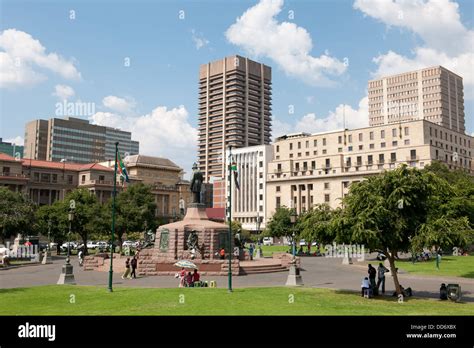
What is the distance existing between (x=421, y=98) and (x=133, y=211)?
489 feet

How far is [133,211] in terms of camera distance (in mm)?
69625

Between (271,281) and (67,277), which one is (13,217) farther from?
(271,281)

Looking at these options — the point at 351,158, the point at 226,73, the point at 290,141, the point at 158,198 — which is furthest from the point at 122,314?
the point at 226,73

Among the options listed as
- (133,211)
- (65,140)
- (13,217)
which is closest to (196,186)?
(13,217)

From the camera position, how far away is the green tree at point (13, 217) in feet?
169

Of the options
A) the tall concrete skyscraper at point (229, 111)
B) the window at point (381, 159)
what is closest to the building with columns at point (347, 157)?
the window at point (381, 159)

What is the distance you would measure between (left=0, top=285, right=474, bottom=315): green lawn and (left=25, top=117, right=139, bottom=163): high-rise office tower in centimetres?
15223

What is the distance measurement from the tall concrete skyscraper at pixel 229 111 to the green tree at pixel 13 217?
426 ft

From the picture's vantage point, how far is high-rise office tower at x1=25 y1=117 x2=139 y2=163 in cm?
16762

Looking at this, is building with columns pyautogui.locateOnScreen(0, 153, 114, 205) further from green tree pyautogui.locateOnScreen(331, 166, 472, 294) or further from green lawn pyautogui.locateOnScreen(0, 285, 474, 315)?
green tree pyautogui.locateOnScreen(331, 166, 472, 294)

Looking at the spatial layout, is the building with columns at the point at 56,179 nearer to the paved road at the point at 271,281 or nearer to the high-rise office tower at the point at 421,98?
the paved road at the point at 271,281

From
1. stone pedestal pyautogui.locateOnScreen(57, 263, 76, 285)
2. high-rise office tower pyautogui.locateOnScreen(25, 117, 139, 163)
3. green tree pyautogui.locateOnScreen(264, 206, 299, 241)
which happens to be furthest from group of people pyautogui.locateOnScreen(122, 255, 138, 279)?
high-rise office tower pyautogui.locateOnScreen(25, 117, 139, 163)

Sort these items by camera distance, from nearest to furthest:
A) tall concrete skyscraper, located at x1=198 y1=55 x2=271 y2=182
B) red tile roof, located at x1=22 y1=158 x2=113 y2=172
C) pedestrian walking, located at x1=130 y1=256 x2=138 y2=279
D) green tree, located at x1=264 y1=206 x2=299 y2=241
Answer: pedestrian walking, located at x1=130 y1=256 x2=138 y2=279
green tree, located at x1=264 y1=206 x2=299 y2=241
red tile roof, located at x1=22 y1=158 x2=113 y2=172
tall concrete skyscraper, located at x1=198 y1=55 x2=271 y2=182
